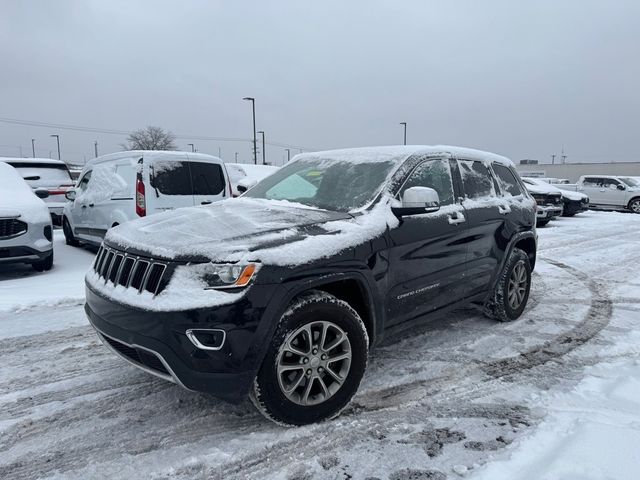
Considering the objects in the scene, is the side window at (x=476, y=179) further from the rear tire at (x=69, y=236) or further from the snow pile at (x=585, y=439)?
the rear tire at (x=69, y=236)

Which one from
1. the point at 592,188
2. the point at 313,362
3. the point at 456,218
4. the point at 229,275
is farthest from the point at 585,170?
the point at 229,275

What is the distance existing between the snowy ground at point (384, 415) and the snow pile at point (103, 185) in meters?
3.15

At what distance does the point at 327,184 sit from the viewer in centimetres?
393

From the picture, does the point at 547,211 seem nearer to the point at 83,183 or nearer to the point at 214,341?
the point at 83,183

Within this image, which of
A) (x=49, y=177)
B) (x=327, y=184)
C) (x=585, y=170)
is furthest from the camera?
(x=585, y=170)

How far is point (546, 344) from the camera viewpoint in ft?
14.2

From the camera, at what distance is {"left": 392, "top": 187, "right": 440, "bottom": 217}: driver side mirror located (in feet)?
11.0

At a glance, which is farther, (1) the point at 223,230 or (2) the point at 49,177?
(2) the point at 49,177

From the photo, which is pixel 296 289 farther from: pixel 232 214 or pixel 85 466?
pixel 85 466

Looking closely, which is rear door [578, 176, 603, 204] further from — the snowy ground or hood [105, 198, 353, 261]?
hood [105, 198, 353, 261]

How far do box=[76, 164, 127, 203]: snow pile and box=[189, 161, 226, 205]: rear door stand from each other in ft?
3.53

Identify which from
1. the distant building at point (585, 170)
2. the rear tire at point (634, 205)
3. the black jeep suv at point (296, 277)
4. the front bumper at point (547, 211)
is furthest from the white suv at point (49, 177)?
the distant building at point (585, 170)

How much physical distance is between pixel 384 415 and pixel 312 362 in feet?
2.09

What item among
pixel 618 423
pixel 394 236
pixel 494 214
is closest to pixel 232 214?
pixel 394 236
